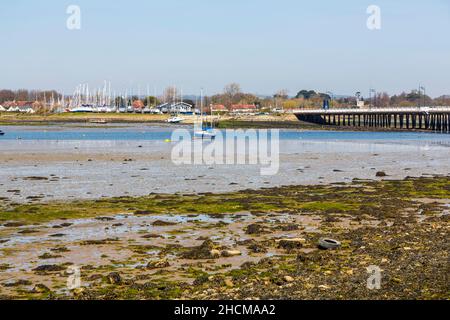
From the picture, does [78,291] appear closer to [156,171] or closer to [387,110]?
[156,171]

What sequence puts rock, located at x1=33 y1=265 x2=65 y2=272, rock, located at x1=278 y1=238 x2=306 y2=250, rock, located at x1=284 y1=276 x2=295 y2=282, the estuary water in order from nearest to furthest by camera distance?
rock, located at x1=284 y1=276 x2=295 y2=282 → rock, located at x1=33 y1=265 x2=65 y2=272 → rock, located at x1=278 y1=238 x2=306 y2=250 → the estuary water

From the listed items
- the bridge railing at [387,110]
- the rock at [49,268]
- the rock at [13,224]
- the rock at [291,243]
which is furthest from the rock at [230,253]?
the bridge railing at [387,110]

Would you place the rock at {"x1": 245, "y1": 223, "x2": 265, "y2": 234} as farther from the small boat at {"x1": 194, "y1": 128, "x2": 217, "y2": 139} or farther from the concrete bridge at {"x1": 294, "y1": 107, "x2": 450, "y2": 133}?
the concrete bridge at {"x1": 294, "y1": 107, "x2": 450, "y2": 133}

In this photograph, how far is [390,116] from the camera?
157 m

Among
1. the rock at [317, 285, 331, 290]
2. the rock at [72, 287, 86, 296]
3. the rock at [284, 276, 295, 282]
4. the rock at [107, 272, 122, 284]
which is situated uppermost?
the rock at [317, 285, 331, 290]

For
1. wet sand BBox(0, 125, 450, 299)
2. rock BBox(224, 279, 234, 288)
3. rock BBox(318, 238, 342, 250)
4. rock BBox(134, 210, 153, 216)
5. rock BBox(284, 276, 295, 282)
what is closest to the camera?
rock BBox(224, 279, 234, 288)

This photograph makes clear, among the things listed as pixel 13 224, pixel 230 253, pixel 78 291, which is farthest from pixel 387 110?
pixel 78 291

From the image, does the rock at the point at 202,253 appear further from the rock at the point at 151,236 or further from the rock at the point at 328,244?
the rock at the point at 328,244

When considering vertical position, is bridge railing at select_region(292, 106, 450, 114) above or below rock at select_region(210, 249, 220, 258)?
above

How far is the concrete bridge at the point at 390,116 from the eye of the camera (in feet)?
447

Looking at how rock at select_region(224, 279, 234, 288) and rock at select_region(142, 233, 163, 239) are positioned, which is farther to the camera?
rock at select_region(142, 233, 163, 239)

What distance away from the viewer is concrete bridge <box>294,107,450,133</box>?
447 feet

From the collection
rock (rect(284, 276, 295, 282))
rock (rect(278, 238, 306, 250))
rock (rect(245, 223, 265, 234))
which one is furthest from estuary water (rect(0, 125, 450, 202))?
rock (rect(284, 276, 295, 282))
